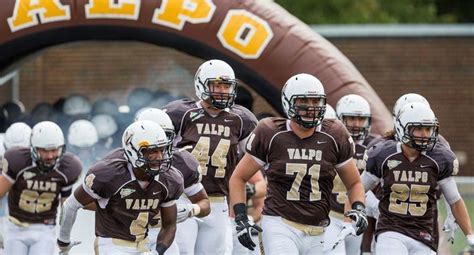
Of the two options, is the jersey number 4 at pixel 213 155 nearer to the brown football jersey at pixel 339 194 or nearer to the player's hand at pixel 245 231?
the brown football jersey at pixel 339 194

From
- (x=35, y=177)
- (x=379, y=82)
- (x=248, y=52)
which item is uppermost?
(x=248, y=52)

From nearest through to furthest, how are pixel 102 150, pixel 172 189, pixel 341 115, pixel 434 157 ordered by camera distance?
pixel 172 189 → pixel 434 157 → pixel 341 115 → pixel 102 150

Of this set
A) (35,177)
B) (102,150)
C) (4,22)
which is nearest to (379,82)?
(102,150)

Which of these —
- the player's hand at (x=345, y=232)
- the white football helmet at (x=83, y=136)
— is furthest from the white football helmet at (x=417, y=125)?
the white football helmet at (x=83, y=136)

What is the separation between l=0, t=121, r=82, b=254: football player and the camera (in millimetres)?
10445

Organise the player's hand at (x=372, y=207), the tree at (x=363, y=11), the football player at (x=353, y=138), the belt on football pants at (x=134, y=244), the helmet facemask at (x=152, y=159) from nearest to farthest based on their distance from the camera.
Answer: the helmet facemask at (x=152, y=159) → the belt on football pants at (x=134, y=244) → the player's hand at (x=372, y=207) → the football player at (x=353, y=138) → the tree at (x=363, y=11)

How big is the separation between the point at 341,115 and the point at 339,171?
2.61 m

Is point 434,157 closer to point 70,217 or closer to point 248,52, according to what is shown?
point 70,217

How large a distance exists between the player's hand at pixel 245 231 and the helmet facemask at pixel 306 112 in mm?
765

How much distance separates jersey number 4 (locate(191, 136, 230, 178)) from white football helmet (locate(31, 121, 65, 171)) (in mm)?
1341

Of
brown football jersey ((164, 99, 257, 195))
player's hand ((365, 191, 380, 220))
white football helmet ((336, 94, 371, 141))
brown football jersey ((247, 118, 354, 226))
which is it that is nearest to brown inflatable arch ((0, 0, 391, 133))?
white football helmet ((336, 94, 371, 141))

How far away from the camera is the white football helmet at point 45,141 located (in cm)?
1041

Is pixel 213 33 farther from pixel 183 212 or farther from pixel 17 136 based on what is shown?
pixel 183 212

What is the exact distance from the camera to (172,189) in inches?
323
